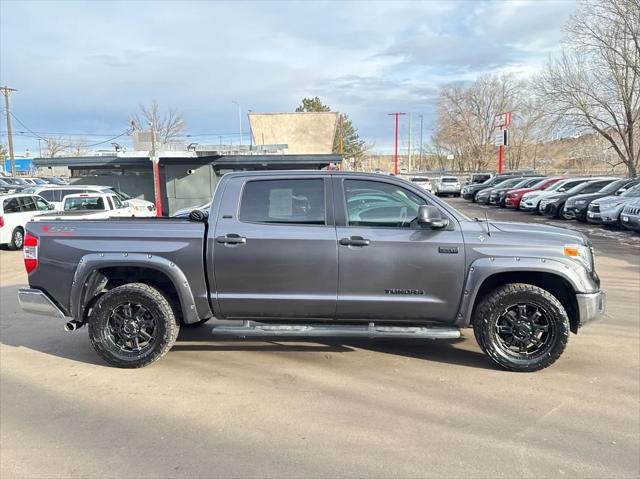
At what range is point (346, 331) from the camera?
453 centimetres

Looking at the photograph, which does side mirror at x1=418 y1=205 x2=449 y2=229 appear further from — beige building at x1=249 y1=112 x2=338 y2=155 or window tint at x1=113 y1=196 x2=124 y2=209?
beige building at x1=249 y1=112 x2=338 y2=155

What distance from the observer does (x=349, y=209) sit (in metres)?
4.61

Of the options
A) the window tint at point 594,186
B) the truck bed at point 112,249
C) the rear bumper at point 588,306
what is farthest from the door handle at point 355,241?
the window tint at point 594,186

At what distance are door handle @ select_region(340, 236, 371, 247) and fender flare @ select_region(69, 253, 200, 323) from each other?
1.52 meters

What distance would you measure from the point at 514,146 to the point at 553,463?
7099cm

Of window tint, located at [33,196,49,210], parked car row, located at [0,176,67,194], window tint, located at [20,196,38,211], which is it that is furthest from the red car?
parked car row, located at [0,176,67,194]

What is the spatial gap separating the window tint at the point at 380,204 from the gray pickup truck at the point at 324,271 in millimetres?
11

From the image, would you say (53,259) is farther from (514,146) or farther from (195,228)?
(514,146)

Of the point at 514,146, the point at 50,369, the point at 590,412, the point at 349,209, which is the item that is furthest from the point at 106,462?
the point at 514,146

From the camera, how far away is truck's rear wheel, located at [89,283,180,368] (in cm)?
462

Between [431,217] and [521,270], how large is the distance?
95cm

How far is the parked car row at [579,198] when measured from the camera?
15.7 m

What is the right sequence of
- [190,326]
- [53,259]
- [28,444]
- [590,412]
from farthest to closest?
[190,326], [53,259], [590,412], [28,444]

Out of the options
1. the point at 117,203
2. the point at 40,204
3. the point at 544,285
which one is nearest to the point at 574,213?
the point at 544,285
